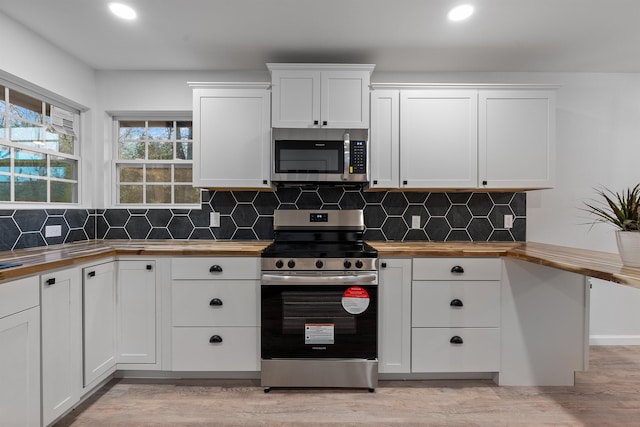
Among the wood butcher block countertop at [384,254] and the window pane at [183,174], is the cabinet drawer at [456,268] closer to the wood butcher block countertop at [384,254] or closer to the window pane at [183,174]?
the wood butcher block countertop at [384,254]

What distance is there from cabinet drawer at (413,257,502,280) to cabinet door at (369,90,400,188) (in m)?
0.66

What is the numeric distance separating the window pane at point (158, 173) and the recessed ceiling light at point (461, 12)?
8.34 feet

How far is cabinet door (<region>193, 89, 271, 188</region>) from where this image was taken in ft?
8.42

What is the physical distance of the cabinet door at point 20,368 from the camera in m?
1.47

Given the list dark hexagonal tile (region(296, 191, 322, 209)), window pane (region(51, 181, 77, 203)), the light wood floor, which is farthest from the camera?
dark hexagonal tile (region(296, 191, 322, 209))

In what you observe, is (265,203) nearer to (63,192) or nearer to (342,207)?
(342,207)

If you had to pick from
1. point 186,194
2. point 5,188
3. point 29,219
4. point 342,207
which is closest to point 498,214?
point 342,207

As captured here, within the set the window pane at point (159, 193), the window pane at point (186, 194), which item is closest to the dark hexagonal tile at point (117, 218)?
the window pane at point (159, 193)

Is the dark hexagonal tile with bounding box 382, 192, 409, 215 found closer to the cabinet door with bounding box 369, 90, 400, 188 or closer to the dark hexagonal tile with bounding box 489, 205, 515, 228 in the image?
the cabinet door with bounding box 369, 90, 400, 188

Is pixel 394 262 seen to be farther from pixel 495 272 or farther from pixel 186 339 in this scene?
pixel 186 339

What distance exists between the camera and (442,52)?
101 inches

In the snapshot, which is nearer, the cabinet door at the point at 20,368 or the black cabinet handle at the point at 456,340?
the cabinet door at the point at 20,368

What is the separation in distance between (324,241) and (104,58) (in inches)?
91.6

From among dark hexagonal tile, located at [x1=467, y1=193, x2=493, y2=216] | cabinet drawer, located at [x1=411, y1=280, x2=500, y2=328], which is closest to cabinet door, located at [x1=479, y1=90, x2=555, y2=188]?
dark hexagonal tile, located at [x1=467, y1=193, x2=493, y2=216]
